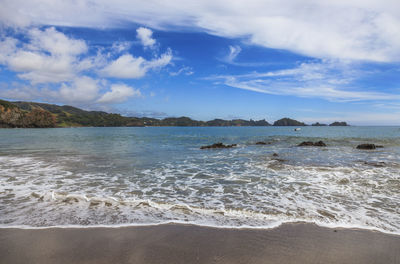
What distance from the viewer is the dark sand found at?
4254 millimetres

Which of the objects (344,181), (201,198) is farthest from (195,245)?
(344,181)

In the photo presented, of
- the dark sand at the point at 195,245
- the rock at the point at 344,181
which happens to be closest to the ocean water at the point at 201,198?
the rock at the point at 344,181

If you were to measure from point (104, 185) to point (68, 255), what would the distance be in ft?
20.1

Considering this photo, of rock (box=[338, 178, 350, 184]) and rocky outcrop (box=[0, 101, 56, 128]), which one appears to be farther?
rocky outcrop (box=[0, 101, 56, 128])

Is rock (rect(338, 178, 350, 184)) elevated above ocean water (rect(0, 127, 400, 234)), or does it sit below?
above

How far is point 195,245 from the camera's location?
187 inches

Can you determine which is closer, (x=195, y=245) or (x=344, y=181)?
(x=195, y=245)

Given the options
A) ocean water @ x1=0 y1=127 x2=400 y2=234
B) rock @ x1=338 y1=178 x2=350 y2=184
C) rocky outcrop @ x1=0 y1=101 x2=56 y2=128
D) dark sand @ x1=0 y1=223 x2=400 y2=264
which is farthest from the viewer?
rocky outcrop @ x1=0 y1=101 x2=56 y2=128

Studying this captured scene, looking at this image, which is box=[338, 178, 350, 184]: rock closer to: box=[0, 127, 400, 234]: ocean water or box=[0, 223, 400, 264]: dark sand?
box=[0, 127, 400, 234]: ocean water

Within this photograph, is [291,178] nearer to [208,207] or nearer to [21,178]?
[208,207]

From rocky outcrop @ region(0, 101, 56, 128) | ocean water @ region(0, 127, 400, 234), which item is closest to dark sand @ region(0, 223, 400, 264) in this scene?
ocean water @ region(0, 127, 400, 234)

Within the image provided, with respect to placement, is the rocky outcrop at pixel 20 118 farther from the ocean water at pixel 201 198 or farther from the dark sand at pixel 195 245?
the dark sand at pixel 195 245

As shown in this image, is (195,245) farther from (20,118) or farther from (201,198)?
(20,118)

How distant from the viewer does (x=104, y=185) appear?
10180 mm
